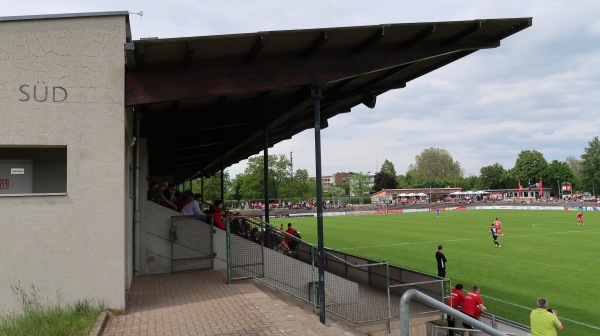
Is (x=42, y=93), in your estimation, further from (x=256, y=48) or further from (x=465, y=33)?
(x=465, y=33)

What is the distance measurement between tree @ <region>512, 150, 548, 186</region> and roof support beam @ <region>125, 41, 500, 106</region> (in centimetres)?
13059

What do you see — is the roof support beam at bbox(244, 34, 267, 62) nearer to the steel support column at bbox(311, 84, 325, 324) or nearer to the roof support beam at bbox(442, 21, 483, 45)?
the steel support column at bbox(311, 84, 325, 324)

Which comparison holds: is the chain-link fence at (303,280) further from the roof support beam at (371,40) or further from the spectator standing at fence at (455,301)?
the roof support beam at (371,40)

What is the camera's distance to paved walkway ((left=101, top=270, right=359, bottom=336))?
6902mm

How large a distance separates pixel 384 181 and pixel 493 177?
33.2m

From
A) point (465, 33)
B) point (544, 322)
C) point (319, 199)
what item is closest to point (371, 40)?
point (465, 33)

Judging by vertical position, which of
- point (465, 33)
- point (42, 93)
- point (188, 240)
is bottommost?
point (188, 240)

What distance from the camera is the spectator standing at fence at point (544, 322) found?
7633mm

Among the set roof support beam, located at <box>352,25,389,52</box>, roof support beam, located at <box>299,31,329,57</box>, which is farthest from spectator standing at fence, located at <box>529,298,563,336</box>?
roof support beam, located at <box>299,31,329,57</box>

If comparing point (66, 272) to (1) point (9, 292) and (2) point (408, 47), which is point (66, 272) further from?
(2) point (408, 47)

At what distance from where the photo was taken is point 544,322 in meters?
7.69

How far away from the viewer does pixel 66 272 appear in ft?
24.2

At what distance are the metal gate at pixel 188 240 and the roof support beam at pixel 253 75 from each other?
4.31 meters

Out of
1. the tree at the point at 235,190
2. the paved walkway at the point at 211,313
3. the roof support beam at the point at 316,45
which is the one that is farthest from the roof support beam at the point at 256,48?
the tree at the point at 235,190
